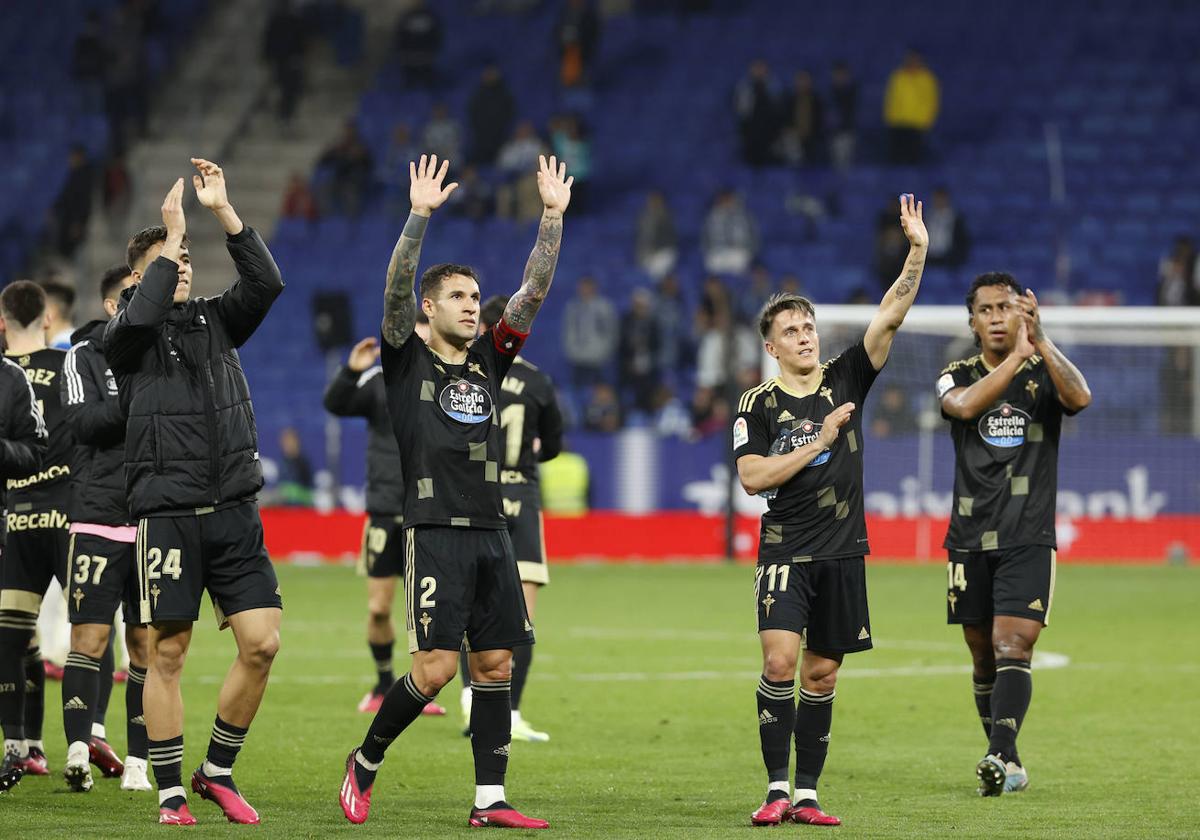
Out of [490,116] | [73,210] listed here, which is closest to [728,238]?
[490,116]

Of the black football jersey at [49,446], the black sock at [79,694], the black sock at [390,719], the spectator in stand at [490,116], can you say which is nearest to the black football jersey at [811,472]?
the black sock at [390,719]

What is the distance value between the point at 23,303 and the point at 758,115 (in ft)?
69.9

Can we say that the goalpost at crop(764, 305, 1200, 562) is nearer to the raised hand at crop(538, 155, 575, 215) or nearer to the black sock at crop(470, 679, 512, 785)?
the raised hand at crop(538, 155, 575, 215)

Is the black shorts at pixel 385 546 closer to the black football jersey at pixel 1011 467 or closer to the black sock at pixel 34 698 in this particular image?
the black sock at pixel 34 698

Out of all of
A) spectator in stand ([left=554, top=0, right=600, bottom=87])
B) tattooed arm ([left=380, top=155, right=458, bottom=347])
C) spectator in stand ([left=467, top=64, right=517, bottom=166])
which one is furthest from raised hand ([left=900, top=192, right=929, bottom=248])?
spectator in stand ([left=554, top=0, right=600, bottom=87])

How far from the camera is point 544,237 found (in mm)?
8172

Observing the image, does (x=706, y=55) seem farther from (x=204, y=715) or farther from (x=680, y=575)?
(x=204, y=715)

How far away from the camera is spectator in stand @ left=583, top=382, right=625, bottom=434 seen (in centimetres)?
2562

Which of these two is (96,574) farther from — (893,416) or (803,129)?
(803,129)

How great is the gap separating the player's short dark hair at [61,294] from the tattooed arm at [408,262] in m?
3.25

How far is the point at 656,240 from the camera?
2880 cm

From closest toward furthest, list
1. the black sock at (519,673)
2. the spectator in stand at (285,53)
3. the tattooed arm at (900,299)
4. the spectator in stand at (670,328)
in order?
the tattooed arm at (900,299) → the black sock at (519,673) → the spectator in stand at (670,328) → the spectator in stand at (285,53)

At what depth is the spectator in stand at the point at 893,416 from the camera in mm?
23891

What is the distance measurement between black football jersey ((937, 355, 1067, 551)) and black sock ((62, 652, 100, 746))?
4104mm
